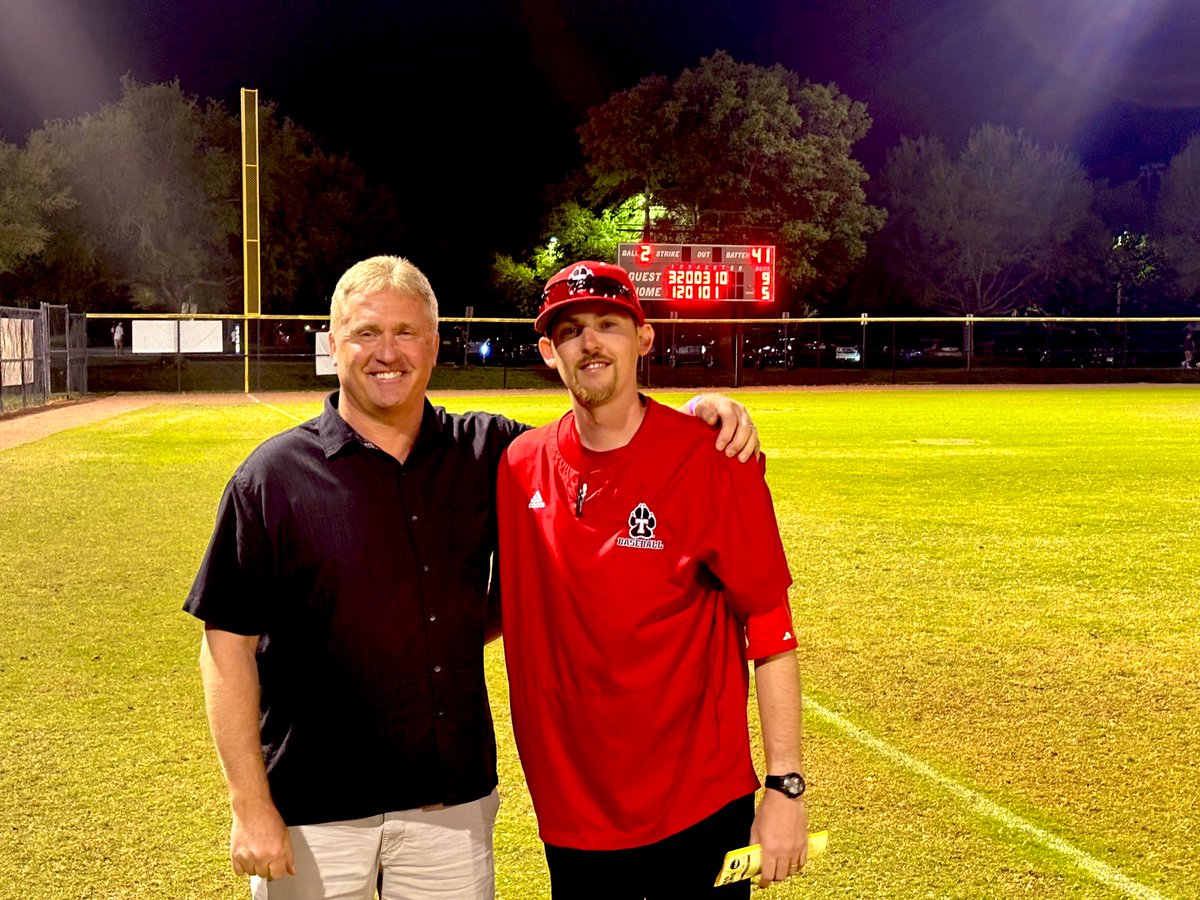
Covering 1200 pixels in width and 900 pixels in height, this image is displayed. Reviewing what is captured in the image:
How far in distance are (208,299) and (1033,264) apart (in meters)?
44.9

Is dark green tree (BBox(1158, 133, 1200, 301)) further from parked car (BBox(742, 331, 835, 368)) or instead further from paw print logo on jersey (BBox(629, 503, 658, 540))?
paw print logo on jersey (BBox(629, 503, 658, 540))

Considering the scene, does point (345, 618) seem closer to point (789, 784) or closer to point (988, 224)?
point (789, 784)

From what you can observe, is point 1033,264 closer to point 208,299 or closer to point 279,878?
point 208,299

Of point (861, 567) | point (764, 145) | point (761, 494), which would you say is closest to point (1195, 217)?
point (764, 145)

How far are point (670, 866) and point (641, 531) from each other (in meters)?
0.75

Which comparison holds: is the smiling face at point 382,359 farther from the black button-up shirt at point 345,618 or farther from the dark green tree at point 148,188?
the dark green tree at point 148,188

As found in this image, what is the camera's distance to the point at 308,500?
273 centimetres

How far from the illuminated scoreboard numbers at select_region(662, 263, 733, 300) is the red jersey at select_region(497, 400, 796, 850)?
37100mm

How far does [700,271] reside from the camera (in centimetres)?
4003

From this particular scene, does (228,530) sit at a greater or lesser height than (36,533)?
greater

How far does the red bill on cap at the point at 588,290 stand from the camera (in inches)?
113

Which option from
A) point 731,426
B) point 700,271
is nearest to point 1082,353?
point 700,271

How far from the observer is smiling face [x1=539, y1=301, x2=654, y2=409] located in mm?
2795

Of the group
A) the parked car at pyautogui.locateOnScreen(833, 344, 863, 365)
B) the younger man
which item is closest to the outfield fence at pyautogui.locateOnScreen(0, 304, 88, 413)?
the younger man
